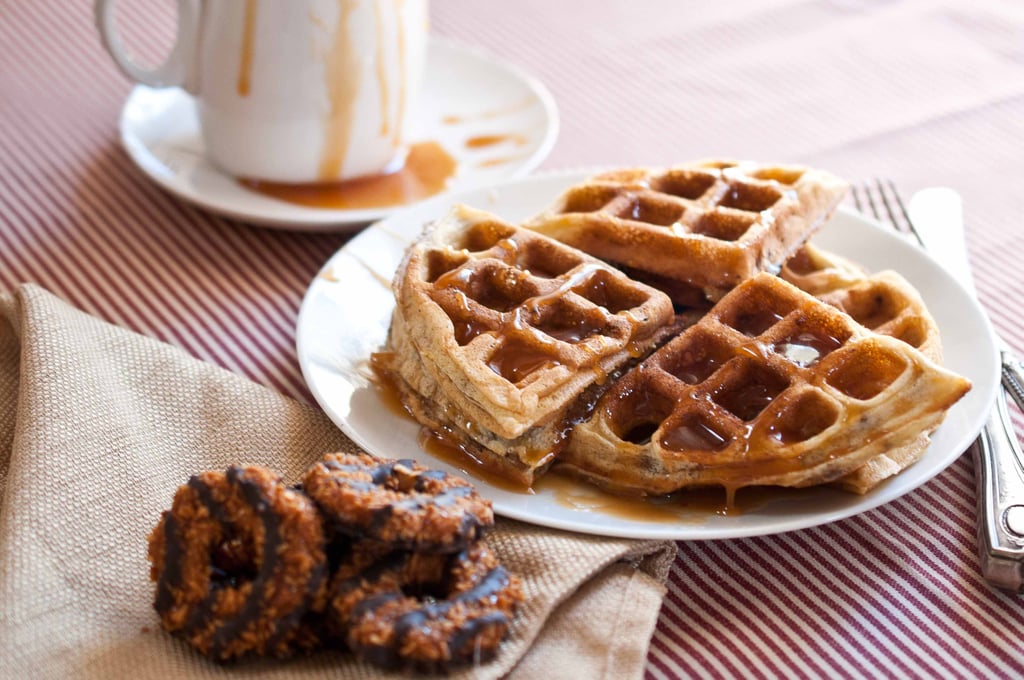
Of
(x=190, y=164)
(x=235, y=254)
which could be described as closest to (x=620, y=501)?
(x=235, y=254)

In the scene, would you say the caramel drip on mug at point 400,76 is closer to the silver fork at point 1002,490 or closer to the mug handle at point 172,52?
the mug handle at point 172,52

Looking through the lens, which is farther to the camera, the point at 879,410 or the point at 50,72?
the point at 50,72

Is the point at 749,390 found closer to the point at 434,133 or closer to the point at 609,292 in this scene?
the point at 609,292

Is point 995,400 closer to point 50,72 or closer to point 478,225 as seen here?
point 478,225

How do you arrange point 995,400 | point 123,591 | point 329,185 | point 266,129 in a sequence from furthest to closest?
1. point 329,185
2. point 266,129
3. point 995,400
4. point 123,591

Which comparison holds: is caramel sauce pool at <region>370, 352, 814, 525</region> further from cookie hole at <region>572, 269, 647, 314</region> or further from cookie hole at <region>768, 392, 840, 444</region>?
cookie hole at <region>572, 269, 647, 314</region>

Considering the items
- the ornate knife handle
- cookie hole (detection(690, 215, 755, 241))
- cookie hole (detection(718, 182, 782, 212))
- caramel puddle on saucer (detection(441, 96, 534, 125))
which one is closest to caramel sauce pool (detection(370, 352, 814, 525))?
the ornate knife handle

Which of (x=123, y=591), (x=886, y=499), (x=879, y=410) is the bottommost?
(x=123, y=591)
